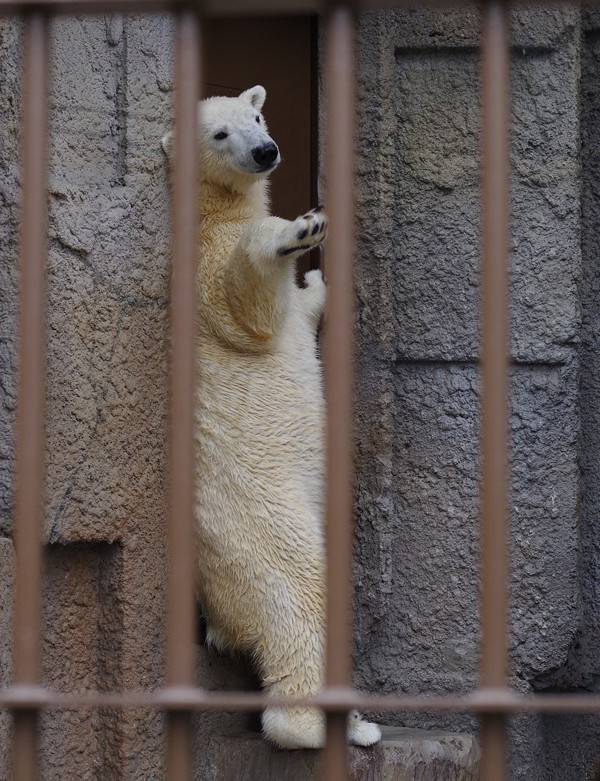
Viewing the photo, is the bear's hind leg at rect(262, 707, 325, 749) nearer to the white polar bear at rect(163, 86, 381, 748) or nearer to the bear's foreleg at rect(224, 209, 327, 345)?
the white polar bear at rect(163, 86, 381, 748)

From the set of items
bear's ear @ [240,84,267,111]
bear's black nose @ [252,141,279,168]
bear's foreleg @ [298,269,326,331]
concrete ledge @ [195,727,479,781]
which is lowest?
concrete ledge @ [195,727,479,781]

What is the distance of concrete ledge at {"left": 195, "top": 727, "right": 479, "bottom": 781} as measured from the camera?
7.36ft

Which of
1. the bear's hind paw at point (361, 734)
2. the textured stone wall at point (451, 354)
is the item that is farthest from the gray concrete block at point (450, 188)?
the bear's hind paw at point (361, 734)

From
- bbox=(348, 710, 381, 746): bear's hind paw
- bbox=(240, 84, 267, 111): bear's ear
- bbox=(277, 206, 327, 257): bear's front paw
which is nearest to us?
bbox=(277, 206, 327, 257): bear's front paw

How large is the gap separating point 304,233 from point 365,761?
1160mm

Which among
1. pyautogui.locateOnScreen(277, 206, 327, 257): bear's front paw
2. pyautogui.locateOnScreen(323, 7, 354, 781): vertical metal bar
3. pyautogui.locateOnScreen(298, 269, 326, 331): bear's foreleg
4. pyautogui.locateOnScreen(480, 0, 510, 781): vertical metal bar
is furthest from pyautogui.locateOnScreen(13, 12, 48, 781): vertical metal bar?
pyautogui.locateOnScreen(298, 269, 326, 331): bear's foreleg

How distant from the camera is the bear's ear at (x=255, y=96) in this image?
243 centimetres

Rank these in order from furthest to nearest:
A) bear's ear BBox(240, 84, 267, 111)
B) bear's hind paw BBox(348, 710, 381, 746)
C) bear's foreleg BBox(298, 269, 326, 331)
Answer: bear's foreleg BBox(298, 269, 326, 331) < bear's ear BBox(240, 84, 267, 111) < bear's hind paw BBox(348, 710, 381, 746)

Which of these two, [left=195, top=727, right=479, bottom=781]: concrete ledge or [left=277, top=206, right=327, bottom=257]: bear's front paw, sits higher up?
[left=277, top=206, right=327, bottom=257]: bear's front paw

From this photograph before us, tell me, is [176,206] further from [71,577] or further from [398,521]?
[398,521]

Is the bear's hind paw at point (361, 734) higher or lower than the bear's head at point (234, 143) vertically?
lower

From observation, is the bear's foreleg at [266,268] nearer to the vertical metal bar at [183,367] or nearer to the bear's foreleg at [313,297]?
the bear's foreleg at [313,297]

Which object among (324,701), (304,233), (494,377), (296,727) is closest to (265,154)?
(304,233)

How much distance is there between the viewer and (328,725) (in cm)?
89
